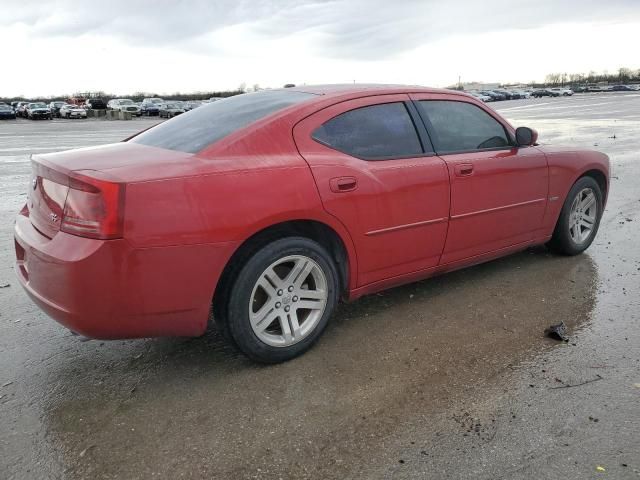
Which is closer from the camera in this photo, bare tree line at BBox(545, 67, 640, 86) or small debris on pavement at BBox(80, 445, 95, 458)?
small debris on pavement at BBox(80, 445, 95, 458)

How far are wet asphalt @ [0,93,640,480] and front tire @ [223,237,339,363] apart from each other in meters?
0.15

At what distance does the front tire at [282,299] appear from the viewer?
2.88 meters

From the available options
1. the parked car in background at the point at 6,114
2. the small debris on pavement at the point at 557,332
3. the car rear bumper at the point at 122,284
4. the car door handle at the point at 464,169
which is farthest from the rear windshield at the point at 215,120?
the parked car in background at the point at 6,114

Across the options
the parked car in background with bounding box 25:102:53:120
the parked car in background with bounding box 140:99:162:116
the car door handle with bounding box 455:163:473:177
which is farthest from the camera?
the parked car in background with bounding box 140:99:162:116

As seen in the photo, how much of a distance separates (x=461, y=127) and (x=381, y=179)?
1.04 meters

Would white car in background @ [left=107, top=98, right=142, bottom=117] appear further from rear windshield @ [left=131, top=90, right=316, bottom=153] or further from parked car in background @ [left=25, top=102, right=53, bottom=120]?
rear windshield @ [left=131, top=90, right=316, bottom=153]

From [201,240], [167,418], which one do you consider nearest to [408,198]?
[201,240]

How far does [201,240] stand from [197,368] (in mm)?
858

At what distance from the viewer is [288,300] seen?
311 centimetres

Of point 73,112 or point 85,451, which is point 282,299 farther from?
point 73,112

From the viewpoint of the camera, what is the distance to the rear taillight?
2494 millimetres

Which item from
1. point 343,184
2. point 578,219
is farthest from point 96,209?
point 578,219

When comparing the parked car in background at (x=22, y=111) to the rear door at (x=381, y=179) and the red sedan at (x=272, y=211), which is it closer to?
the red sedan at (x=272, y=211)

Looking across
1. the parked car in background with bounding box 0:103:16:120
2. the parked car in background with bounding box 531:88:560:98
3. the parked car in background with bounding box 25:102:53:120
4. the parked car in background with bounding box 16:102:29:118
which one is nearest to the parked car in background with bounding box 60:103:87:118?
the parked car in background with bounding box 25:102:53:120
